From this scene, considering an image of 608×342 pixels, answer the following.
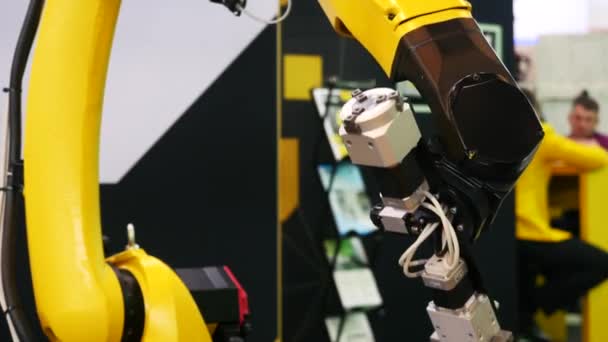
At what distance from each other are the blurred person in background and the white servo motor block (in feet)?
11.7

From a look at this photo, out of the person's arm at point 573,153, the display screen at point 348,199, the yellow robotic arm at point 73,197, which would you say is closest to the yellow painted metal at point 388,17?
the yellow robotic arm at point 73,197

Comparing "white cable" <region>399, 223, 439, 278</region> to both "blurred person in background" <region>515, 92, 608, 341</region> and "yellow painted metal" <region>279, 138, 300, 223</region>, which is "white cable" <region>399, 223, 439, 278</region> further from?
"blurred person in background" <region>515, 92, 608, 341</region>

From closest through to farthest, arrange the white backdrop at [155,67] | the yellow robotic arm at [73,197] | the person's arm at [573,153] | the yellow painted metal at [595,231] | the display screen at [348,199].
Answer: the yellow robotic arm at [73,197]
the white backdrop at [155,67]
the display screen at [348,199]
the person's arm at [573,153]
the yellow painted metal at [595,231]

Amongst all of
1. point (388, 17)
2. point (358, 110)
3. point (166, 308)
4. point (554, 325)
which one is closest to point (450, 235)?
point (358, 110)

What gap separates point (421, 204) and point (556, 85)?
20.2ft

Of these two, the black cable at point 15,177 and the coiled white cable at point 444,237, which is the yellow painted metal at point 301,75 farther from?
the coiled white cable at point 444,237

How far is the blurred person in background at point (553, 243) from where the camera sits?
4609 mm

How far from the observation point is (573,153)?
A: 4.63 metres

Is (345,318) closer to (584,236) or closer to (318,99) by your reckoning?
(318,99)

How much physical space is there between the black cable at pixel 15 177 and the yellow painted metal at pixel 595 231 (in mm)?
3921

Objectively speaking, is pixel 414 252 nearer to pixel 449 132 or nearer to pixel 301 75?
pixel 449 132

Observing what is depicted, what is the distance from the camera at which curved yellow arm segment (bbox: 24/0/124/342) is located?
1565mm

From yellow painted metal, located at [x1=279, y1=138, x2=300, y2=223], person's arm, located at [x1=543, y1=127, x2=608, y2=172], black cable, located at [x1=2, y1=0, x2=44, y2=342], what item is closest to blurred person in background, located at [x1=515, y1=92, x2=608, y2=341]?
person's arm, located at [x1=543, y1=127, x2=608, y2=172]

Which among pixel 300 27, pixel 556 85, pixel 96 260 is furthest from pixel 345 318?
pixel 556 85
